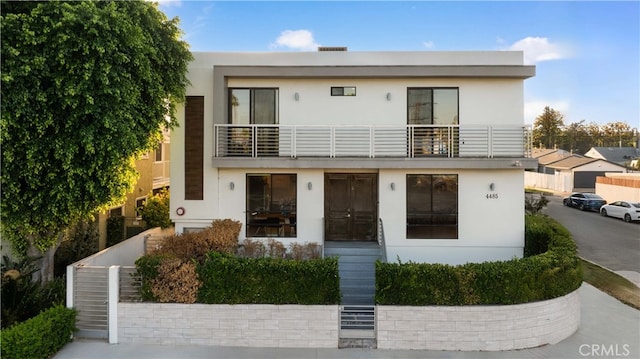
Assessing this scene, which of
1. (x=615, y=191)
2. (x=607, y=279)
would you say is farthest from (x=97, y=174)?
(x=615, y=191)

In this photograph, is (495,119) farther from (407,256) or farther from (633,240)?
(633,240)

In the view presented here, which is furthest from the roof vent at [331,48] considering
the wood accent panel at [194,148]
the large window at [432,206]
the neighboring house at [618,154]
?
the neighboring house at [618,154]

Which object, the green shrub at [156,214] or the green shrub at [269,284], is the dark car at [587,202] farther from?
the green shrub at [156,214]

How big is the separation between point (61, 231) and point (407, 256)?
31.9 feet

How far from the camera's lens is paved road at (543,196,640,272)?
16.6 metres

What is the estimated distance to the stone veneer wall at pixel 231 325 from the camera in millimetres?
8359

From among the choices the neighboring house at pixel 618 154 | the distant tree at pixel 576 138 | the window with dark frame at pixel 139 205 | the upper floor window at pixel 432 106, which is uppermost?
the distant tree at pixel 576 138

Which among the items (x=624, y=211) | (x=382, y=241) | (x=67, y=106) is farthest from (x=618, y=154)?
(x=67, y=106)

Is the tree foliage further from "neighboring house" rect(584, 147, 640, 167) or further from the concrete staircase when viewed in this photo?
the concrete staircase

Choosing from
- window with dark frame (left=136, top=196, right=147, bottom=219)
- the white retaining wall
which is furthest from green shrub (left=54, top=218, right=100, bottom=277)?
the white retaining wall

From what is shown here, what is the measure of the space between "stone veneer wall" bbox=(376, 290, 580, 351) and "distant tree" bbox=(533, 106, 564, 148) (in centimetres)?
7982

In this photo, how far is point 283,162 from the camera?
11.3 meters

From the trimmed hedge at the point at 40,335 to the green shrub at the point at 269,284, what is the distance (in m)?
2.92

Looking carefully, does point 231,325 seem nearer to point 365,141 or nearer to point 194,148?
point 194,148
